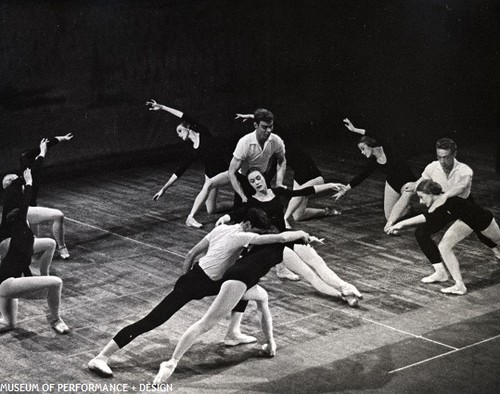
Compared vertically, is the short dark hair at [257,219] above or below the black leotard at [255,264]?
above

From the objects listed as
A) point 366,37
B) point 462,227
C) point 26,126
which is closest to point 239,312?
point 462,227

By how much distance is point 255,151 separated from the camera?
10.4m

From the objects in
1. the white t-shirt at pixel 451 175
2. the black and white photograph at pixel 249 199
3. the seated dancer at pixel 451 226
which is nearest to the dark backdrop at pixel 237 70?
the black and white photograph at pixel 249 199

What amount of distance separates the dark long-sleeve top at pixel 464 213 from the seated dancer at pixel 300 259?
115 cm

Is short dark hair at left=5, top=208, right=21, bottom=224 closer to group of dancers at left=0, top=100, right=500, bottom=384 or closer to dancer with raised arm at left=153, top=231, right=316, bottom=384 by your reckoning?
group of dancers at left=0, top=100, right=500, bottom=384

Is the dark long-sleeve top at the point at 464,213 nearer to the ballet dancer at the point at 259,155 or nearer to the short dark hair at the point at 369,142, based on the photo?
the ballet dancer at the point at 259,155

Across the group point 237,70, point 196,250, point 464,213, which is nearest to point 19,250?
point 196,250

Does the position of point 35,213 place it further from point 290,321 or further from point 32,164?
point 290,321

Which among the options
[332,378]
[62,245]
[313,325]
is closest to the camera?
[332,378]

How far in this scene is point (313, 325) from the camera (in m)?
8.33

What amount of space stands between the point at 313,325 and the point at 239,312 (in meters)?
0.81

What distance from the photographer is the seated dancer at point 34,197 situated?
8742 millimetres

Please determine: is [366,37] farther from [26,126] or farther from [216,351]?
[216,351]

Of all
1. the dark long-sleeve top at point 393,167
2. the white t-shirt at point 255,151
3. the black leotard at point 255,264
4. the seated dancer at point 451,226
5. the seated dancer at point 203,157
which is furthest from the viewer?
the seated dancer at point 203,157
